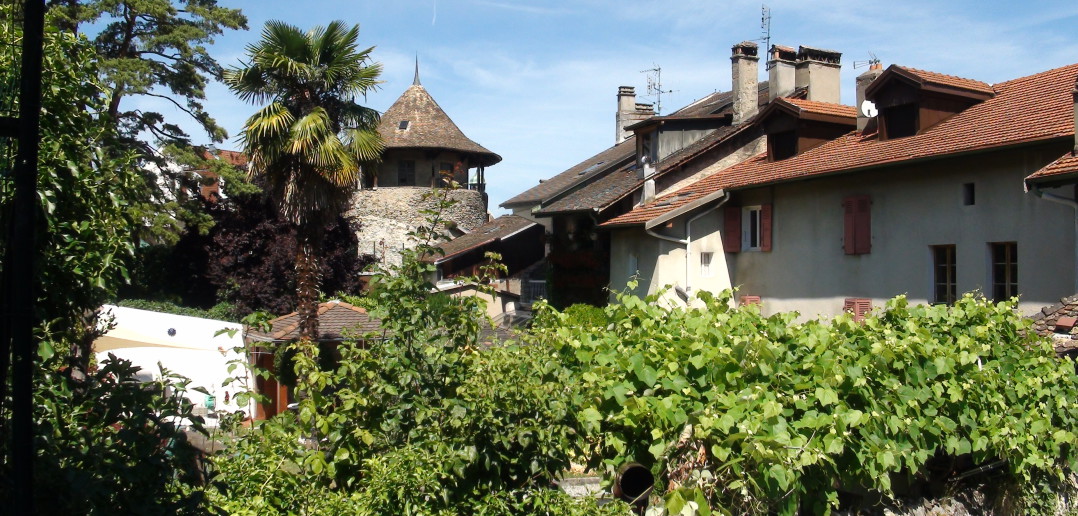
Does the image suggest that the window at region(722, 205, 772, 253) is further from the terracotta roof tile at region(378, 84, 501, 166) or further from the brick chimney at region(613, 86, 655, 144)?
the terracotta roof tile at region(378, 84, 501, 166)

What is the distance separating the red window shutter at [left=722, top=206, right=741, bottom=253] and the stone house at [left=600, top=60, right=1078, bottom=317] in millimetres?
29

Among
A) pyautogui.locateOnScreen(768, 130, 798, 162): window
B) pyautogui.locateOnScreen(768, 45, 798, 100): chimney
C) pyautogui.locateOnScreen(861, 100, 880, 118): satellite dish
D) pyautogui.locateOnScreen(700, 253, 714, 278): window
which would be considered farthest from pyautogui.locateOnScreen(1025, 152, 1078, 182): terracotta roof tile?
pyautogui.locateOnScreen(768, 45, 798, 100): chimney

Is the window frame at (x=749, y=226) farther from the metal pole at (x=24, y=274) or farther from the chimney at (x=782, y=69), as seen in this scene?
the metal pole at (x=24, y=274)

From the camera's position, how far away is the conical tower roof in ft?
128

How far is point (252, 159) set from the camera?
16453 mm

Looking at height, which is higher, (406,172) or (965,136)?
(406,172)

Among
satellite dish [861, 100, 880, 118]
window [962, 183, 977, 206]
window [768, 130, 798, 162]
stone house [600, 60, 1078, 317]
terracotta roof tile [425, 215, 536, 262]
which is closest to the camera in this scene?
stone house [600, 60, 1078, 317]

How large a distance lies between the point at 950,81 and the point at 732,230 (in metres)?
5.90

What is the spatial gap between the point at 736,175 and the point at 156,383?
66.9ft

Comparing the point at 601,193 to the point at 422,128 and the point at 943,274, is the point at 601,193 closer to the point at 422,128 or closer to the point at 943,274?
the point at 943,274

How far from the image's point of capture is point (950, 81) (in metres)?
18.4

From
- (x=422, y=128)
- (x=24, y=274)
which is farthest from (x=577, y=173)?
(x=24, y=274)

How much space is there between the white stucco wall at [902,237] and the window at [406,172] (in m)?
18.2

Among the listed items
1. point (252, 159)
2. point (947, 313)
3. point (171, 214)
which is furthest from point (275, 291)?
point (947, 313)
